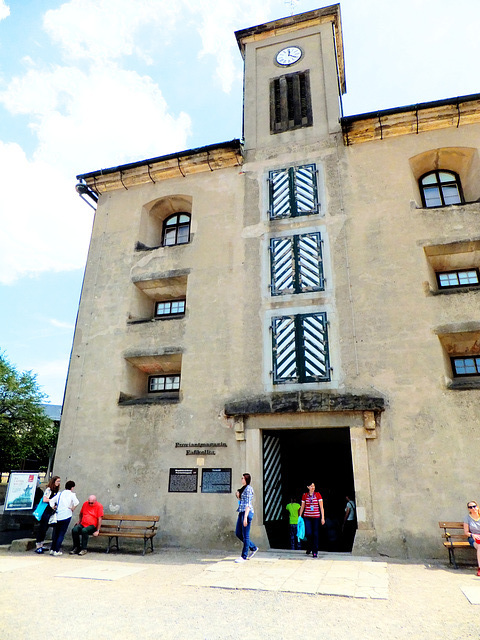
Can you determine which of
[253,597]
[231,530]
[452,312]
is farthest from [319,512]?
[452,312]

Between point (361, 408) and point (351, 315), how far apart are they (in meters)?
2.57

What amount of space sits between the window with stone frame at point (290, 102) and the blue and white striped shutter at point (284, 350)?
7.39 metres

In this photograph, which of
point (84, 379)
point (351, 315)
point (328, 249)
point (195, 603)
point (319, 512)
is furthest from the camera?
point (84, 379)

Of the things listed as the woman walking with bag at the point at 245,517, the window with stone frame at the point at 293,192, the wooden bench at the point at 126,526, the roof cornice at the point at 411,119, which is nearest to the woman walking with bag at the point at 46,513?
the wooden bench at the point at 126,526

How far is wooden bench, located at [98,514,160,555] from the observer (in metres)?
9.79

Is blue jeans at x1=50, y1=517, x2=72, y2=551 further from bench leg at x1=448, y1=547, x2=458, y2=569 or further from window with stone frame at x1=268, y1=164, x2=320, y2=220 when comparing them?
window with stone frame at x1=268, y1=164, x2=320, y2=220

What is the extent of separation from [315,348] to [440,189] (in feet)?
22.3

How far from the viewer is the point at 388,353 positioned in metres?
10.7

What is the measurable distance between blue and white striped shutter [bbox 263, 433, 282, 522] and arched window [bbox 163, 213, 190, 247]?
775 cm

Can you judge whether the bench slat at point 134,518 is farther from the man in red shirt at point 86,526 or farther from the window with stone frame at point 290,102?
the window with stone frame at point 290,102

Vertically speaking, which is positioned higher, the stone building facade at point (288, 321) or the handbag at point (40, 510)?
the stone building facade at point (288, 321)

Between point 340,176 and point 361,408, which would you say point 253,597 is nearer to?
point 361,408

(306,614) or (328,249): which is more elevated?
(328,249)

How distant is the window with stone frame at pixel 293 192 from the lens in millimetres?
13078
